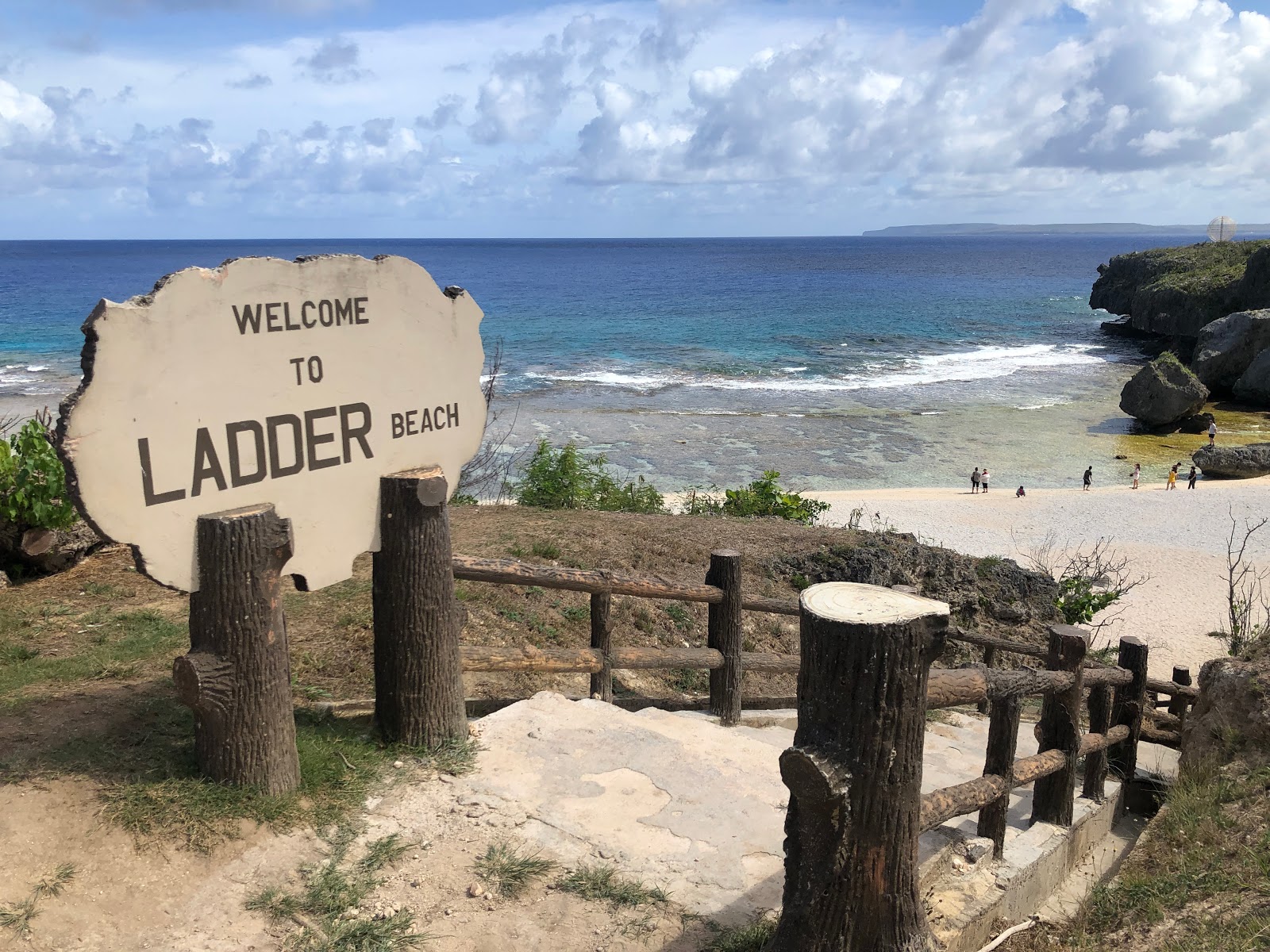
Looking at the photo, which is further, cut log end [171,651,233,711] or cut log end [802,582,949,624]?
cut log end [171,651,233,711]

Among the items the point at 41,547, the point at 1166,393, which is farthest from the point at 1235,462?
the point at 41,547

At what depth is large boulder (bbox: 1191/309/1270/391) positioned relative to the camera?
40531 mm

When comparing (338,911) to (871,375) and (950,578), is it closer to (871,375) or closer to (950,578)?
(950,578)

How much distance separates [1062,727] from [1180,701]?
3478 mm

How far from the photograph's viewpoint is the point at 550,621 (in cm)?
779

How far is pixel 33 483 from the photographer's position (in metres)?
7.24

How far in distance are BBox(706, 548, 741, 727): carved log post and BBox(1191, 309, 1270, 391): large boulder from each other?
138ft

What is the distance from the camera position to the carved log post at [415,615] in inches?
184

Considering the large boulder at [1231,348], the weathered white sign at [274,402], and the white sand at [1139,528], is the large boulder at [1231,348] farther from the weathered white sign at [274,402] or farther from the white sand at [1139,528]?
the weathered white sign at [274,402]

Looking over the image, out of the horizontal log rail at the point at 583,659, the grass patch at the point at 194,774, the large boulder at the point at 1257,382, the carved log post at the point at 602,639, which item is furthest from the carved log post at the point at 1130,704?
the large boulder at the point at 1257,382

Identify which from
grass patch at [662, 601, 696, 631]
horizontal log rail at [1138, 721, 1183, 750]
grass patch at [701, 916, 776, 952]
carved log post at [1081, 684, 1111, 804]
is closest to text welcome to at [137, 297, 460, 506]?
grass patch at [701, 916, 776, 952]

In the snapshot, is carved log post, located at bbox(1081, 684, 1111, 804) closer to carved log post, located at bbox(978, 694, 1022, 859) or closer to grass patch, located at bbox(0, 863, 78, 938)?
carved log post, located at bbox(978, 694, 1022, 859)

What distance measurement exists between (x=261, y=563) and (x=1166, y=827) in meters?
4.87

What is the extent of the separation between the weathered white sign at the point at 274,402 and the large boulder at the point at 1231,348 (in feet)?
145
